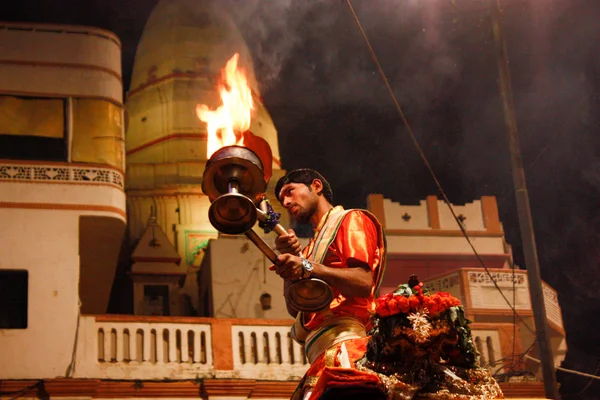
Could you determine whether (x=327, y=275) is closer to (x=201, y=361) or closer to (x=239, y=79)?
(x=239, y=79)

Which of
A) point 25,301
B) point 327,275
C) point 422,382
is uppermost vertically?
point 25,301

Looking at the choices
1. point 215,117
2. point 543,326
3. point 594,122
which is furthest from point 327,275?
point 594,122

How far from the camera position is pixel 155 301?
25188 millimetres

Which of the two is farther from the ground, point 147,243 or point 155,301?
point 147,243

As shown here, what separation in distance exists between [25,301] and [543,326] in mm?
8727

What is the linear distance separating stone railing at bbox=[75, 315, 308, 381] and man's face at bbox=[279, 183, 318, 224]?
441 inches

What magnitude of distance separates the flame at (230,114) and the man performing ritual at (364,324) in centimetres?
49

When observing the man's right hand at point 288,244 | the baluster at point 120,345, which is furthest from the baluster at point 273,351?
the man's right hand at point 288,244

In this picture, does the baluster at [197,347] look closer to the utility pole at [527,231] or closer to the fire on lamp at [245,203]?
the utility pole at [527,231]

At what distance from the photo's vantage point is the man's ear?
6160 millimetres

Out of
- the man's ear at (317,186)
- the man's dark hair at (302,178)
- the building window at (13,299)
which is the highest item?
the building window at (13,299)

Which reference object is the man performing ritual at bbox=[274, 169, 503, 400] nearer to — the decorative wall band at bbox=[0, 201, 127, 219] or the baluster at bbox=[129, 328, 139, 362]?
the baluster at bbox=[129, 328, 139, 362]

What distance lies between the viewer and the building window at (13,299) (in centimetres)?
1653

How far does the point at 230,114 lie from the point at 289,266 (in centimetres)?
165
